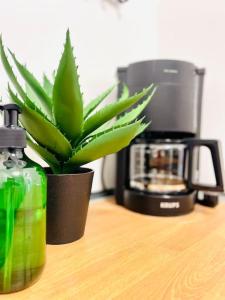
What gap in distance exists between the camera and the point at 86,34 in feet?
2.64

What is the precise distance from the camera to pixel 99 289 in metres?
0.37

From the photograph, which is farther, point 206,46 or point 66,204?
point 206,46

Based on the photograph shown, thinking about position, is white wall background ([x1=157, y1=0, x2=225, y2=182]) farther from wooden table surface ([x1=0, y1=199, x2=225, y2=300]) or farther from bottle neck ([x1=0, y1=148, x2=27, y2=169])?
bottle neck ([x1=0, y1=148, x2=27, y2=169])

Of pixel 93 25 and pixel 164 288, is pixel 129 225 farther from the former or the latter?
pixel 93 25

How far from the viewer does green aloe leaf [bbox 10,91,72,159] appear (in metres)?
0.43

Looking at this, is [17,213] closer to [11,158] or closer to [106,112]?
[11,158]

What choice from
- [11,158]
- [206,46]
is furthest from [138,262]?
[206,46]

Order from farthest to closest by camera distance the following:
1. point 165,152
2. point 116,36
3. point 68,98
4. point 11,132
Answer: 1. point 116,36
2. point 165,152
3. point 68,98
4. point 11,132

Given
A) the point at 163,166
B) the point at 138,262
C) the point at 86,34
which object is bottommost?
the point at 138,262

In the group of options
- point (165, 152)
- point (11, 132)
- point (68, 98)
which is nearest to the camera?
point (11, 132)

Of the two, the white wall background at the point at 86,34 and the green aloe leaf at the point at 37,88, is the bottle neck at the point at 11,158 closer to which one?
the green aloe leaf at the point at 37,88

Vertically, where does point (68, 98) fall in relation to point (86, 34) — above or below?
below

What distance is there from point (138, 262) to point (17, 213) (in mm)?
220

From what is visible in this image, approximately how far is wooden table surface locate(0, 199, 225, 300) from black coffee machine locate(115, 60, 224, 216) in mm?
57
